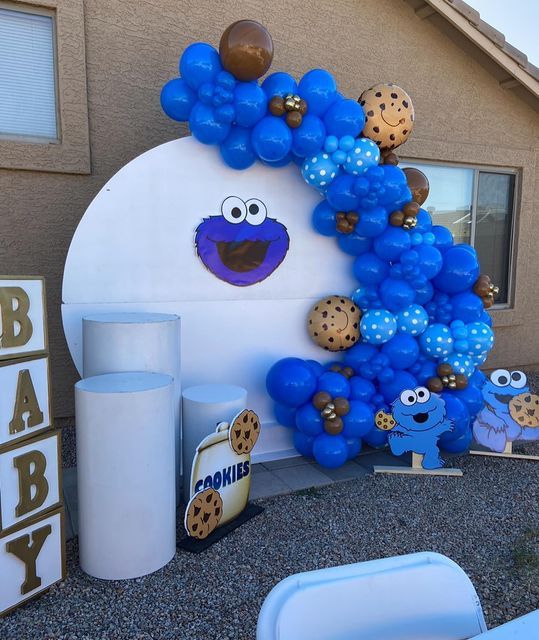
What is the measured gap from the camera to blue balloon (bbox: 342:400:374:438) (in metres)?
3.74

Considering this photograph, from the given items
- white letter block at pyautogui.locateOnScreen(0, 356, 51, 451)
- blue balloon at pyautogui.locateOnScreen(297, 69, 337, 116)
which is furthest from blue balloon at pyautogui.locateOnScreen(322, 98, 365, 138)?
white letter block at pyautogui.locateOnScreen(0, 356, 51, 451)

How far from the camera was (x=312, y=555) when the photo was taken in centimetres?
278

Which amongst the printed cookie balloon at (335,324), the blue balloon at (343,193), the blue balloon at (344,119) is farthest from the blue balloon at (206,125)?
the printed cookie balloon at (335,324)

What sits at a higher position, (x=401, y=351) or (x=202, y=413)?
(x=401, y=351)

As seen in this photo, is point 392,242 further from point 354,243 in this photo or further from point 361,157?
point 361,157

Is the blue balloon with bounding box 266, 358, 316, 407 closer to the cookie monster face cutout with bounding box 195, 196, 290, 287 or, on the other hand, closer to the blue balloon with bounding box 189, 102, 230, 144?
the cookie monster face cutout with bounding box 195, 196, 290, 287

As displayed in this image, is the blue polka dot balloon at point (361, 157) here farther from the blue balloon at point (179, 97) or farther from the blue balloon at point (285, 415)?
the blue balloon at point (285, 415)

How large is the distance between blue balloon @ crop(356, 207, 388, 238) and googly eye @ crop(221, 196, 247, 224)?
35.7 inches

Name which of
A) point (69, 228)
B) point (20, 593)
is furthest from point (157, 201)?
point (20, 593)

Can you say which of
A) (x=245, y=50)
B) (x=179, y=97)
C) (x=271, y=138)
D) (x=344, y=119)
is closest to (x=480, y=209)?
(x=344, y=119)

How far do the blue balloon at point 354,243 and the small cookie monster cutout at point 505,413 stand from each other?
144 cm

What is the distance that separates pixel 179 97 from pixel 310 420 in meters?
2.48

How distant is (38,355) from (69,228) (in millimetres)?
2313

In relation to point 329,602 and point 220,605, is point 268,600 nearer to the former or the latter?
point 329,602
